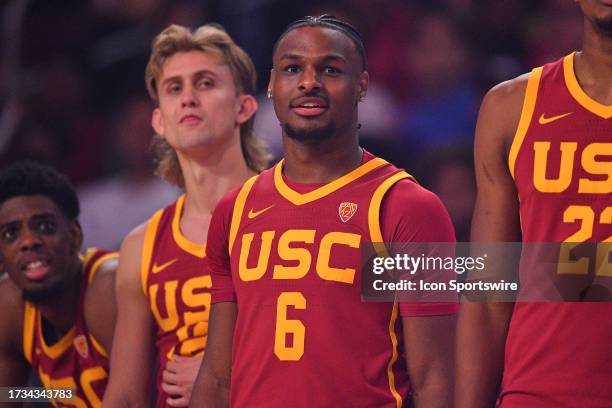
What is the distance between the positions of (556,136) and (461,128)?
103 inches

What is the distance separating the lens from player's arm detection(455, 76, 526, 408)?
2803mm

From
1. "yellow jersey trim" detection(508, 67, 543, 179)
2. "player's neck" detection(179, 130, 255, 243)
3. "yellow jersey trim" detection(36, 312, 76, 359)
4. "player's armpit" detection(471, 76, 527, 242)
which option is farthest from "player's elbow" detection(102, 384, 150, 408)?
"yellow jersey trim" detection(508, 67, 543, 179)

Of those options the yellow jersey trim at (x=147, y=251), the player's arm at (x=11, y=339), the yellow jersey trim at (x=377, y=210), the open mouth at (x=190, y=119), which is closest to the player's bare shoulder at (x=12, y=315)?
the player's arm at (x=11, y=339)

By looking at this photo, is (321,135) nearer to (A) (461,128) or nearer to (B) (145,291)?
(B) (145,291)

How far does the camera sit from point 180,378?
12.6 ft

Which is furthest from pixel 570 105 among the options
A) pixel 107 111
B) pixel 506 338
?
pixel 107 111

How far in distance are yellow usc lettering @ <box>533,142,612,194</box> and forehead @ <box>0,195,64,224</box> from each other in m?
2.32

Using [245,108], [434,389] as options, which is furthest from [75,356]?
[434,389]

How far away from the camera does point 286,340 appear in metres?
3.05

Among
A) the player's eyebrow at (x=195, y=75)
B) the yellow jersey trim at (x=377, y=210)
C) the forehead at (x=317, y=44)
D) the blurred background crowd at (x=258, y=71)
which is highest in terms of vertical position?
the blurred background crowd at (x=258, y=71)

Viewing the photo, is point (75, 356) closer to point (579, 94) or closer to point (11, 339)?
point (11, 339)

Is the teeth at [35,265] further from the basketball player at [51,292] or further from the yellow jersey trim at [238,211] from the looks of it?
the yellow jersey trim at [238,211]

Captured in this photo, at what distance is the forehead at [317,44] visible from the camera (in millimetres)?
3225

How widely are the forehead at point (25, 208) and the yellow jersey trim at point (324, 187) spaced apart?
149 cm
